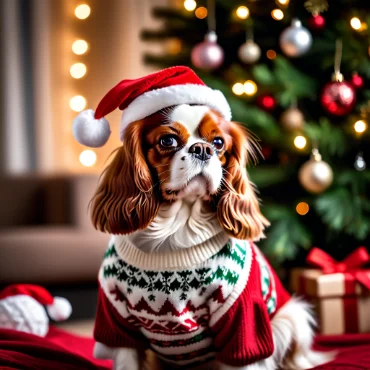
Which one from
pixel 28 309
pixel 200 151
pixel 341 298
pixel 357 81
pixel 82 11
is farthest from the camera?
pixel 82 11

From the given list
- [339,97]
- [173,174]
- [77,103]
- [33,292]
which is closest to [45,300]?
[33,292]

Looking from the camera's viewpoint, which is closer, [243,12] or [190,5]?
[243,12]

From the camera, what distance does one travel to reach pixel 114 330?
1.22m

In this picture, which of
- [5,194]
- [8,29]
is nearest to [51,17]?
[8,29]

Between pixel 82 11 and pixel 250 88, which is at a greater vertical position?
pixel 82 11

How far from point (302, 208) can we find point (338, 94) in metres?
0.44

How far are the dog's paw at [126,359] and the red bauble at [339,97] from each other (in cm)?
109

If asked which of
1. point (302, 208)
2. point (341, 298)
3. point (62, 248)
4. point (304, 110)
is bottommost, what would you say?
point (341, 298)

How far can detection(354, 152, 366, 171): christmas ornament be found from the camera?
190cm

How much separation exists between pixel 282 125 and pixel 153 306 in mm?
1073

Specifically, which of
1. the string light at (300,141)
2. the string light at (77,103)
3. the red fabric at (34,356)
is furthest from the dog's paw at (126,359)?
the string light at (77,103)

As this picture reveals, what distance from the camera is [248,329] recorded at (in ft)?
3.80

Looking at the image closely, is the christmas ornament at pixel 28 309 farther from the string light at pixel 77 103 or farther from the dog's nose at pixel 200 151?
the string light at pixel 77 103

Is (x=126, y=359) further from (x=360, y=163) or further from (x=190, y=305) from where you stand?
(x=360, y=163)
